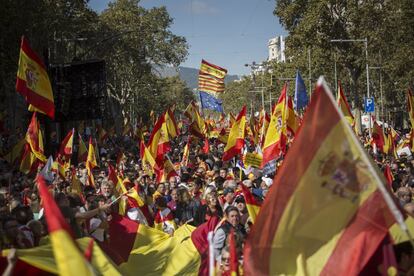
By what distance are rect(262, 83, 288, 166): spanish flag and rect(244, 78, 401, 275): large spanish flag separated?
8.92m

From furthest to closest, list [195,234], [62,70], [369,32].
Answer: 1. [369,32]
2. [62,70]
3. [195,234]

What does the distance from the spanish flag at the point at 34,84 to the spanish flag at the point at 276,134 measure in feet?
13.9

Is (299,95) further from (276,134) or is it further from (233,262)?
(233,262)

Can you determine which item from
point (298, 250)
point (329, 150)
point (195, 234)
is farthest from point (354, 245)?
point (195, 234)

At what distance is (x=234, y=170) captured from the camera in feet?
53.9

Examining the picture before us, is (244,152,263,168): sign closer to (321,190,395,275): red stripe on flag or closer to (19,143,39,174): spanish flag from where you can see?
(19,143,39,174): spanish flag

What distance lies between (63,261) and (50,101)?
899 cm

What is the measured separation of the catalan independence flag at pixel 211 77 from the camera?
112 ft

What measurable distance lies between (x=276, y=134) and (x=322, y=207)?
9.47 meters

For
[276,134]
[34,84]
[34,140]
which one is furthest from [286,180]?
[34,140]

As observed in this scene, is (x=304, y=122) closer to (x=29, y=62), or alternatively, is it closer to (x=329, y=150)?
(x=329, y=150)

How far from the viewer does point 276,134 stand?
13.6 metres

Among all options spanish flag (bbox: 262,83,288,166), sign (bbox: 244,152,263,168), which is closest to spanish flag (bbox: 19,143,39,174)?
sign (bbox: 244,152,263,168)

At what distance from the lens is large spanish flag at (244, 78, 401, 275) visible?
4.02m
